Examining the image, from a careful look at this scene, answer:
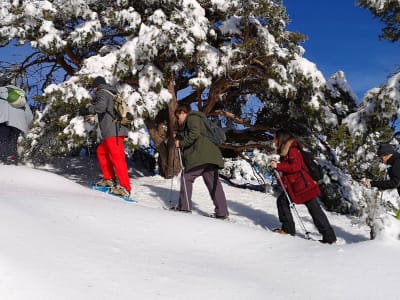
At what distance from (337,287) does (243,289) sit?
0.66 m

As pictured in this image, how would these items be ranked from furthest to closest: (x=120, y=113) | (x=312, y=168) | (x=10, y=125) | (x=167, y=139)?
(x=167, y=139) < (x=10, y=125) < (x=120, y=113) < (x=312, y=168)

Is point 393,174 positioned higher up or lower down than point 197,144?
lower down

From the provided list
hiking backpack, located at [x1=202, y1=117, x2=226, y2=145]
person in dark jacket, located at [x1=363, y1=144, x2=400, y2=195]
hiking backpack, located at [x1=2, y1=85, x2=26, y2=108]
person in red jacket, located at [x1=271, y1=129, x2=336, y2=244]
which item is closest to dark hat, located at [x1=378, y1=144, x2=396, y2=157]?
person in dark jacket, located at [x1=363, y1=144, x2=400, y2=195]

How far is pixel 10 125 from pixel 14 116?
0.71 ft

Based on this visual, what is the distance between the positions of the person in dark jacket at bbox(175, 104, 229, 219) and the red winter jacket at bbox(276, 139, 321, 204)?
101cm

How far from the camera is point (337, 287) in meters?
3.01

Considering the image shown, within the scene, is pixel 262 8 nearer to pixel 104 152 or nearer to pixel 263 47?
pixel 263 47

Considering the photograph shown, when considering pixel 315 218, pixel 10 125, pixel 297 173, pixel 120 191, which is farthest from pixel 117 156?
pixel 315 218

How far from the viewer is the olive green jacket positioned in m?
6.13

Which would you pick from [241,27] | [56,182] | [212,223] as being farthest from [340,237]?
[241,27]

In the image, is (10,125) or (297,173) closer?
(297,173)

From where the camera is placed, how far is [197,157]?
20.2 feet

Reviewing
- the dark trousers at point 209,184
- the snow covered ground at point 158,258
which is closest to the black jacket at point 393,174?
the snow covered ground at point 158,258

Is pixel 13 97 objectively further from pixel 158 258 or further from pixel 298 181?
pixel 158 258
